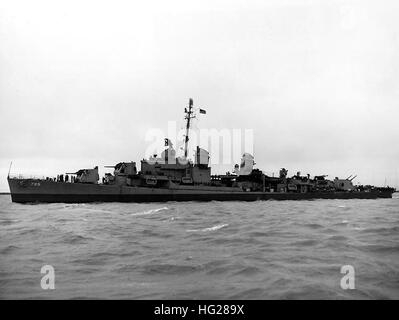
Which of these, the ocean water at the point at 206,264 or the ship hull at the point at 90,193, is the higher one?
the ship hull at the point at 90,193

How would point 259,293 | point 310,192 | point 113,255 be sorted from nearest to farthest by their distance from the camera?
point 259,293 → point 113,255 → point 310,192

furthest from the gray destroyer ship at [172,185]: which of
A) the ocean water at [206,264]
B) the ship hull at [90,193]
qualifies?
the ocean water at [206,264]

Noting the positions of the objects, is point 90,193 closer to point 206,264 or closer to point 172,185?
point 172,185

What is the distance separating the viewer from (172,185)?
41906 mm

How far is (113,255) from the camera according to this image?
30.9ft

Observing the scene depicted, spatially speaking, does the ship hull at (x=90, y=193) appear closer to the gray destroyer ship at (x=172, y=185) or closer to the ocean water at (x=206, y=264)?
the gray destroyer ship at (x=172, y=185)

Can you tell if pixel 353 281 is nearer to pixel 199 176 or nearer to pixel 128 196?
pixel 128 196

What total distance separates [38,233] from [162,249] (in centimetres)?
725

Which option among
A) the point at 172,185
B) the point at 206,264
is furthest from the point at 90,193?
the point at 206,264

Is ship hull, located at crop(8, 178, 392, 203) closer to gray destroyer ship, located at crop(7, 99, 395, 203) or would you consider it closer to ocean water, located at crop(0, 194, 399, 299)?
gray destroyer ship, located at crop(7, 99, 395, 203)

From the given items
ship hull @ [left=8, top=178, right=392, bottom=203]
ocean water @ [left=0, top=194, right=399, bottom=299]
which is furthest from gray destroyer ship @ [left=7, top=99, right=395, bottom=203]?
ocean water @ [left=0, top=194, right=399, bottom=299]

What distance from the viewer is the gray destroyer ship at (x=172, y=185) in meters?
36.7
